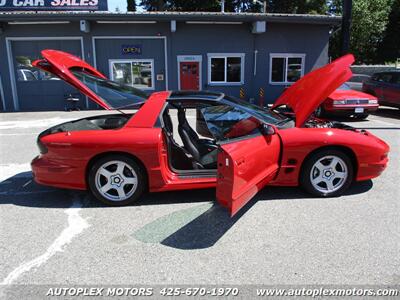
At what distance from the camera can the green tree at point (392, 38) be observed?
119 ft

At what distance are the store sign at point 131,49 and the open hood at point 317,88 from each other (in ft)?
37.0

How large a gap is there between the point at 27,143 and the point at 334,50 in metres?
37.5

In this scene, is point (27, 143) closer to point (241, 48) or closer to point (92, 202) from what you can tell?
point (92, 202)

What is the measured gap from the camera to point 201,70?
1509 cm

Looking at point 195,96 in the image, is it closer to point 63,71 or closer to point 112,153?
point 112,153

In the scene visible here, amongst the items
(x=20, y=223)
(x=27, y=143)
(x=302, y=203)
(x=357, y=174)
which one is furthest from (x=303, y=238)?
(x=27, y=143)

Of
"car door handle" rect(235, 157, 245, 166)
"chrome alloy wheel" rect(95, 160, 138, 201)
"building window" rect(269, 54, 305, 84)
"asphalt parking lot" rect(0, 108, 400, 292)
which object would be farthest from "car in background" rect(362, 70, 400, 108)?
"chrome alloy wheel" rect(95, 160, 138, 201)

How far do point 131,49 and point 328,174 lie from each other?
1231 centimetres

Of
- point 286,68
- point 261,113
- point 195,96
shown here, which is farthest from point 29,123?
point 286,68

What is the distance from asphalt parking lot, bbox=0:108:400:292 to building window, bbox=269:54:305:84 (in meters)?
11.5

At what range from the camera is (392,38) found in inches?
1446

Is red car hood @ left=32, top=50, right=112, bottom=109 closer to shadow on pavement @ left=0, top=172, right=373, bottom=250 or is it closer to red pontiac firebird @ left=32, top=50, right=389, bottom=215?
red pontiac firebird @ left=32, top=50, right=389, bottom=215

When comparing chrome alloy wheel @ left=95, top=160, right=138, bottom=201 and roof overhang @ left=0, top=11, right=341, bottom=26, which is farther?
roof overhang @ left=0, top=11, right=341, bottom=26

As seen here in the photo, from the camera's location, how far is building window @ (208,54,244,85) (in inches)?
594
